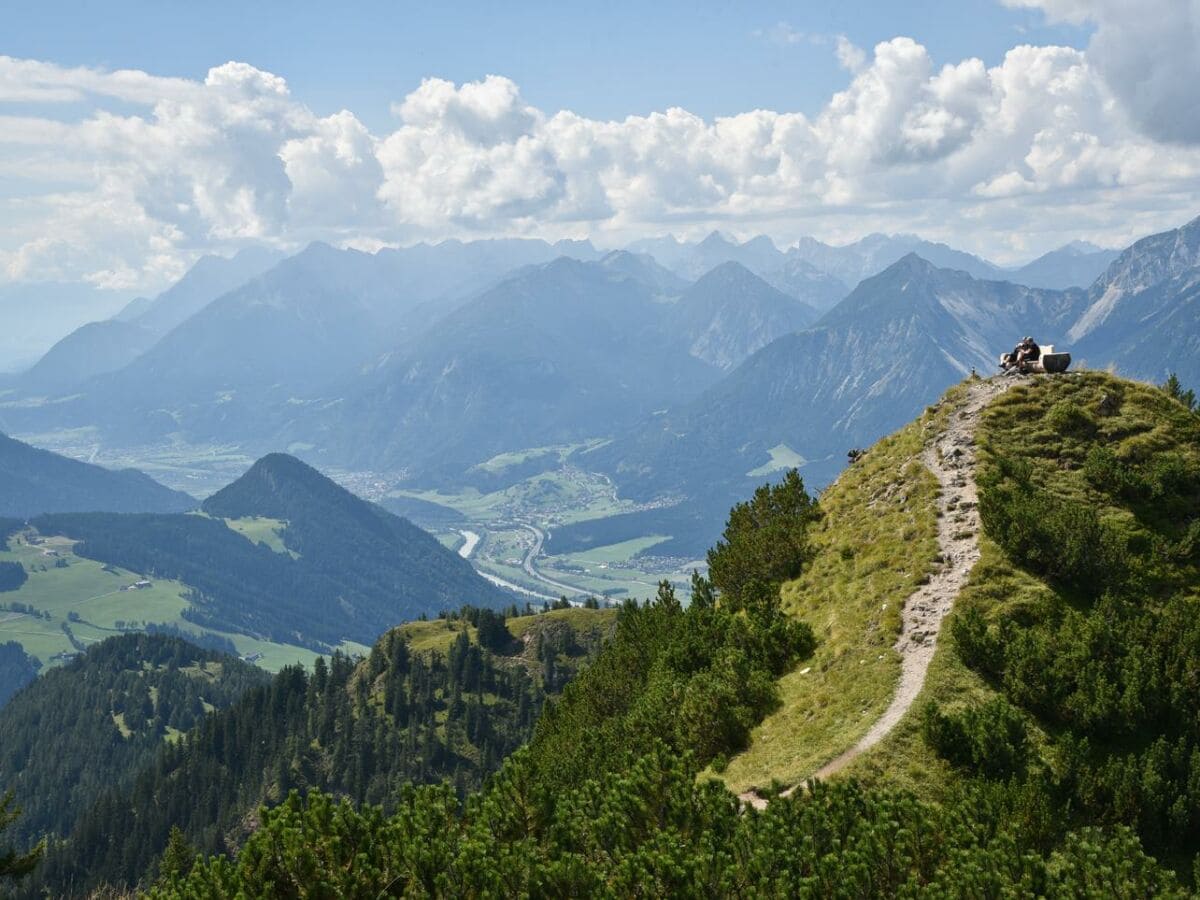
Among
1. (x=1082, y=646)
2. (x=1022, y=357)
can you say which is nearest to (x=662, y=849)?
(x=1082, y=646)

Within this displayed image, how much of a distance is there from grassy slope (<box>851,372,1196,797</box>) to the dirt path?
0.71 metres

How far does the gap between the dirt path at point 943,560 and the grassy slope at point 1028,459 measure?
0.71m

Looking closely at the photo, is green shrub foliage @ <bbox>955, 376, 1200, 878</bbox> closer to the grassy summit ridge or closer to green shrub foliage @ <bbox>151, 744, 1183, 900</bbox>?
the grassy summit ridge

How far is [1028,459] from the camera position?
194ft

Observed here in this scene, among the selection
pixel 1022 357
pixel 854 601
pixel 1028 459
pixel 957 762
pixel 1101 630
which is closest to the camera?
→ pixel 957 762

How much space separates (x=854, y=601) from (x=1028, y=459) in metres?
17.2

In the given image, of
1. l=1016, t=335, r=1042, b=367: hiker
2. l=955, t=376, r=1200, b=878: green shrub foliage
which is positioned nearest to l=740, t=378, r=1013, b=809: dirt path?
l=955, t=376, r=1200, b=878: green shrub foliage

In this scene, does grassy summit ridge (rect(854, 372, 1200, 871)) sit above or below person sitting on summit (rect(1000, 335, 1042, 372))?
below

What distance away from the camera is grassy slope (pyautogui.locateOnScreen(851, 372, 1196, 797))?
122 feet

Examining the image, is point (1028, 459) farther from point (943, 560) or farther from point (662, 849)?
point (662, 849)

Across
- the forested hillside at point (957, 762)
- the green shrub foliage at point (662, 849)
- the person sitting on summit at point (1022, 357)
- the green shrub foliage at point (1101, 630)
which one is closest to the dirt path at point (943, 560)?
the forested hillside at point (957, 762)

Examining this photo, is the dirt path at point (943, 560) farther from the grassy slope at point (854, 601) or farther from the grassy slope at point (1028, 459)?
the grassy slope at point (1028, 459)

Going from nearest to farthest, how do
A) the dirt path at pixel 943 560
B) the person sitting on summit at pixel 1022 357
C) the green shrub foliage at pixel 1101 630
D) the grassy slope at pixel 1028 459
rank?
the green shrub foliage at pixel 1101 630, the grassy slope at pixel 1028 459, the dirt path at pixel 943 560, the person sitting on summit at pixel 1022 357

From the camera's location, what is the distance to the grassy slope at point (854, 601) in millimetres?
41406
